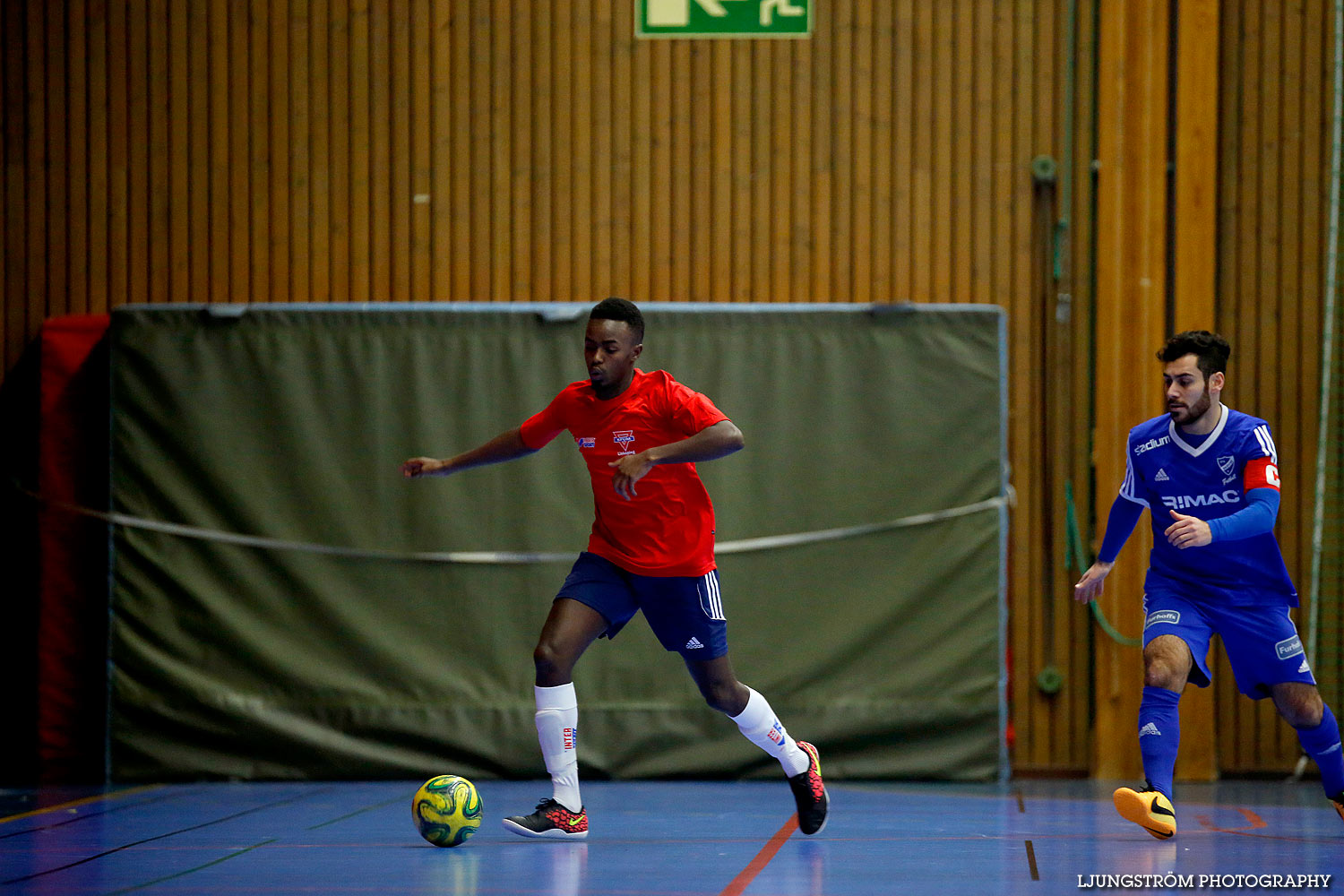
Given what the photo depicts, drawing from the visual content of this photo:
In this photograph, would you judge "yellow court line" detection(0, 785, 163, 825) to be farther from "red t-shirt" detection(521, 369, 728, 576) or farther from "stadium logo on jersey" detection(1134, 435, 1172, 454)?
"stadium logo on jersey" detection(1134, 435, 1172, 454)

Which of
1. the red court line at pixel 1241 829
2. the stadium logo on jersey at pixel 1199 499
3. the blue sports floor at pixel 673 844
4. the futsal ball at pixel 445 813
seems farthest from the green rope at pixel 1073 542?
the futsal ball at pixel 445 813

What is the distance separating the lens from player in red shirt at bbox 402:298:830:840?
5570 millimetres

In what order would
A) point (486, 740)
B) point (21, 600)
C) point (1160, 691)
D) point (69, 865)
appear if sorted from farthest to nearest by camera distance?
point (21, 600) < point (486, 740) < point (1160, 691) < point (69, 865)

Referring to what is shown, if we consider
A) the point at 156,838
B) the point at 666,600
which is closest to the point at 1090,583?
the point at 666,600

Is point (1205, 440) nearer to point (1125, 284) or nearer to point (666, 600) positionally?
point (666, 600)

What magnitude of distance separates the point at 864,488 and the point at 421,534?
8.77ft

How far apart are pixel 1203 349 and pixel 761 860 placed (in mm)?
2614

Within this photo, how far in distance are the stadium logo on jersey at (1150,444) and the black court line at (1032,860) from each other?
1662 millimetres

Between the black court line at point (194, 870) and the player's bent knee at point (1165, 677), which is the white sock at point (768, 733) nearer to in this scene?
the player's bent knee at point (1165, 677)

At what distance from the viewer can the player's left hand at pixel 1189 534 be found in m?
5.14

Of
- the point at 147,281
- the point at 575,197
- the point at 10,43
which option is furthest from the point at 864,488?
the point at 10,43

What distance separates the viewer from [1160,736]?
17.9 ft

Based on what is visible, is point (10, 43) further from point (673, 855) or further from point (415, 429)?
point (673, 855)

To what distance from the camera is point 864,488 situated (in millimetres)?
8469
